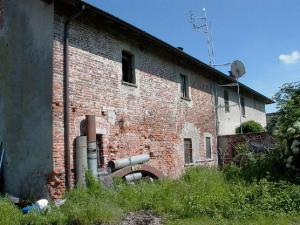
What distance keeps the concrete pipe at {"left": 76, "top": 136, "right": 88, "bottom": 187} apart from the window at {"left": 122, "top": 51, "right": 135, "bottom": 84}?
357 centimetres

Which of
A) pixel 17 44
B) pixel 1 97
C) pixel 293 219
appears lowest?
pixel 293 219

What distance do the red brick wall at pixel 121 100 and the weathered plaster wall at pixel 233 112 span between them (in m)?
3.60

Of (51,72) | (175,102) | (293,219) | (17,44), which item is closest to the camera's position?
(293,219)

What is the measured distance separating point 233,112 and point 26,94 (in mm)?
14533

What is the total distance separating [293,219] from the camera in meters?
7.68

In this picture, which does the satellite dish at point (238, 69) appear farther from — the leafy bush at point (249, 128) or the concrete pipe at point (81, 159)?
the concrete pipe at point (81, 159)

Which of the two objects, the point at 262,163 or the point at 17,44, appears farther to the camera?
the point at 262,163

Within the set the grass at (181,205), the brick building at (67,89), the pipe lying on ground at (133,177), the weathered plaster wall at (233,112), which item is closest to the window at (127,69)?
the brick building at (67,89)

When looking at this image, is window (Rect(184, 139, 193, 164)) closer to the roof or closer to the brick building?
the brick building

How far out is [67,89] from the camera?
34.6 ft

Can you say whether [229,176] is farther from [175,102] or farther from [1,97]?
[1,97]

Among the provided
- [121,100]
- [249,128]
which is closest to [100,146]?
[121,100]

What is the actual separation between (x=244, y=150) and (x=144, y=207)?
936 centimetres

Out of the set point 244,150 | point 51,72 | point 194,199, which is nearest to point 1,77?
point 51,72
